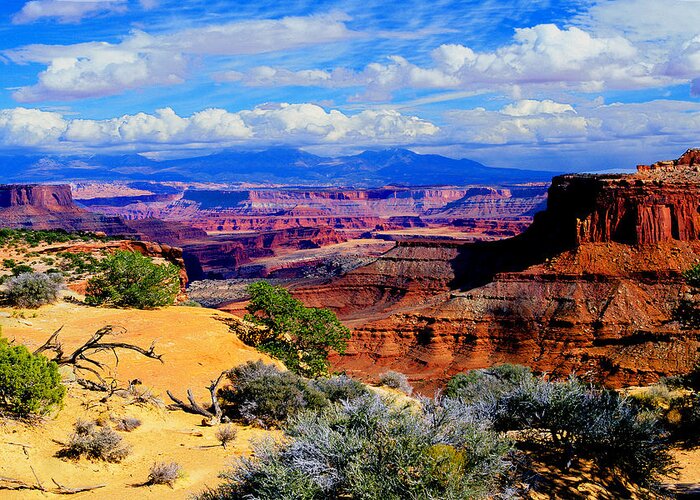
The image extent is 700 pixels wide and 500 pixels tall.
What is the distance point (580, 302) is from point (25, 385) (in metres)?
52.3

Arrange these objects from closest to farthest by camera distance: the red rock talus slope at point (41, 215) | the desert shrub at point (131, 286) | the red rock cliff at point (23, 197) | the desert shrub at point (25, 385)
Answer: the desert shrub at point (25, 385)
the desert shrub at point (131, 286)
the red rock talus slope at point (41, 215)
the red rock cliff at point (23, 197)

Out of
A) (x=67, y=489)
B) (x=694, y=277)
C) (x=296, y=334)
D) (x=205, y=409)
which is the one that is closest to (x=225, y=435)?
(x=205, y=409)

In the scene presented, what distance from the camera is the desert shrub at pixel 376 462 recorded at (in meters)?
9.04

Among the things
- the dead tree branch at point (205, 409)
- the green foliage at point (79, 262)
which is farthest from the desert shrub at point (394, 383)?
the green foliage at point (79, 262)

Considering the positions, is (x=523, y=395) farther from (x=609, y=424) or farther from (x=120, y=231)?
(x=120, y=231)

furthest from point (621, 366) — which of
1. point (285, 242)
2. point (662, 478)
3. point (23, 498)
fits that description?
point (285, 242)

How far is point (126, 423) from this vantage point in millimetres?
14977

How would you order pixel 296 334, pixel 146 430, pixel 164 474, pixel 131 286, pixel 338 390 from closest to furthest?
pixel 164 474 < pixel 146 430 < pixel 338 390 < pixel 296 334 < pixel 131 286

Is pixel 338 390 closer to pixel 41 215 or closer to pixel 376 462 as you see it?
pixel 376 462

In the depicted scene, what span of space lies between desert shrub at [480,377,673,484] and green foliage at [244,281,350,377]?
45.7 feet

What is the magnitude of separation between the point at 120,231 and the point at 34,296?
162 m

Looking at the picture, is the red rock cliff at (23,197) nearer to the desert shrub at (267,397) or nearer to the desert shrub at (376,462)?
the desert shrub at (267,397)

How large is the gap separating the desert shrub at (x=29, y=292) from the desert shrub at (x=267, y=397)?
14.1 m

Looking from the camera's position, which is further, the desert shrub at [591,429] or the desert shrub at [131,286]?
the desert shrub at [131,286]
